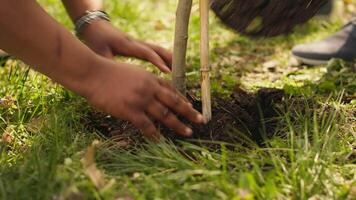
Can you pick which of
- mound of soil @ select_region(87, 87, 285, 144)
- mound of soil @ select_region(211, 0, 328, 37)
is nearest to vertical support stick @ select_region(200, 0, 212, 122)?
mound of soil @ select_region(87, 87, 285, 144)

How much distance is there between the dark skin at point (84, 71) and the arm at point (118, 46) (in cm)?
40

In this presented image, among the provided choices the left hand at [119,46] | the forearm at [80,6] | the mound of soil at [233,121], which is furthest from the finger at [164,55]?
the forearm at [80,6]

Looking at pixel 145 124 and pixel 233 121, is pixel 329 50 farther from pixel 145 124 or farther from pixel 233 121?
pixel 145 124

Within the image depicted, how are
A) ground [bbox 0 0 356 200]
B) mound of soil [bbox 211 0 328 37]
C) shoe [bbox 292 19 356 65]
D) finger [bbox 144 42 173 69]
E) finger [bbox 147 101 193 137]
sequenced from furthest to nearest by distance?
1. shoe [bbox 292 19 356 65]
2. finger [bbox 144 42 173 69]
3. mound of soil [bbox 211 0 328 37]
4. finger [bbox 147 101 193 137]
5. ground [bbox 0 0 356 200]

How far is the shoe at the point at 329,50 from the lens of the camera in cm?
280

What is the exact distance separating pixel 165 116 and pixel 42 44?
0.38m

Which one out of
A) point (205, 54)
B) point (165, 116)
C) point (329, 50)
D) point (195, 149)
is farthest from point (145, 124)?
point (329, 50)

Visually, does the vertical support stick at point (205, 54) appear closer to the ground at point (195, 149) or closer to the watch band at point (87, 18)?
the ground at point (195, 149)

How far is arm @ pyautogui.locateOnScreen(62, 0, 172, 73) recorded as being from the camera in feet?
6.11

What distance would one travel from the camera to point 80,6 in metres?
2.00

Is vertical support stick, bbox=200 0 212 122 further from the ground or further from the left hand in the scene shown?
A: the left hand

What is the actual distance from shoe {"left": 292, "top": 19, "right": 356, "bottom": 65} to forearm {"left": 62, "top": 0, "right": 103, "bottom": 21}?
4.11ft

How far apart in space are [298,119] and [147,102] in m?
0.59

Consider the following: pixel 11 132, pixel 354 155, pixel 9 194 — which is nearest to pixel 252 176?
pixel 354 155
